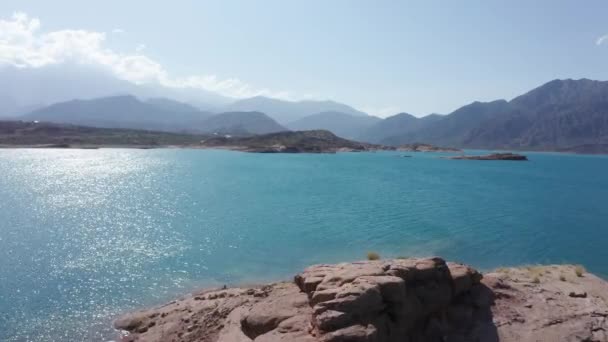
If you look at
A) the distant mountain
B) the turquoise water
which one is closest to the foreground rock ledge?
the turquoise water

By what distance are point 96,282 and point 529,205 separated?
60840 mm

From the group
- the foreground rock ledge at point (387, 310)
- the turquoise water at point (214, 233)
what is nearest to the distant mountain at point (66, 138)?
the turquoise water at point (214, 233)

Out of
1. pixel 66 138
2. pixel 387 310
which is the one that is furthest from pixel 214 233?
pixel 66 138

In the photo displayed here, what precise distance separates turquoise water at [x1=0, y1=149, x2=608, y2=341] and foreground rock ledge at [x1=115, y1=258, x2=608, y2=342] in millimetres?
4038

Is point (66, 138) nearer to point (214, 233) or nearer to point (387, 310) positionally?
point (214, 233)

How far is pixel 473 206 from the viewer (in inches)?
2309

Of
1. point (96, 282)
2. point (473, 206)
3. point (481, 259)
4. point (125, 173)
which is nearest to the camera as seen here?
point (96, 282)

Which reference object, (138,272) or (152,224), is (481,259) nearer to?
(138,272)

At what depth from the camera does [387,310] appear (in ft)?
48.7

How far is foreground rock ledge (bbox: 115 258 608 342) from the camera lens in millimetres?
13984

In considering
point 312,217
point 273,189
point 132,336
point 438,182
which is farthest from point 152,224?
point 438,182

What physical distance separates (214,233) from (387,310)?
26.6 meters

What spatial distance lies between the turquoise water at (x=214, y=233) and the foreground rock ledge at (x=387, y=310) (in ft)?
13.2

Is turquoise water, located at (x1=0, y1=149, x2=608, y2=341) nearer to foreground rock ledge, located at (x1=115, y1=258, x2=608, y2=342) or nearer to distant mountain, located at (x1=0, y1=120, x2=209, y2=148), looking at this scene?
foreground rock ledge, located at (x1=115, y1=258, x2=608, y2=342)
